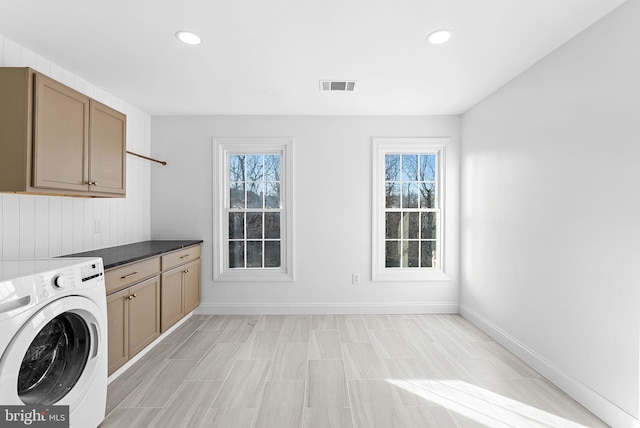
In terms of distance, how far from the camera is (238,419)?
2012 millimetres

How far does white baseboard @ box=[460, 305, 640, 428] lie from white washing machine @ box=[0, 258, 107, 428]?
3088 millimetres

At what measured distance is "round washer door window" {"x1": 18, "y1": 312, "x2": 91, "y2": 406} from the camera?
1.53 metres

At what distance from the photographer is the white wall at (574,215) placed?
1898 mm

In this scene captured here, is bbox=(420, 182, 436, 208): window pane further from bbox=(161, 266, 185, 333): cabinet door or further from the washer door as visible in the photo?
the washer door

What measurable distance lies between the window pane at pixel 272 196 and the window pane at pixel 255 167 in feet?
0.57

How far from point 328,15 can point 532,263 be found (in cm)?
253

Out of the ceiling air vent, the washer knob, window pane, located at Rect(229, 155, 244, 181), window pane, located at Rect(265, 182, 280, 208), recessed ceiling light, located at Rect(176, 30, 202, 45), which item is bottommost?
the washer knob

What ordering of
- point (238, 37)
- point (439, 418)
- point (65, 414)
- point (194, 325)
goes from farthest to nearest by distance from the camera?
point (194, 325) → point (238, 37) → point (439, 418) → point (65, 414)

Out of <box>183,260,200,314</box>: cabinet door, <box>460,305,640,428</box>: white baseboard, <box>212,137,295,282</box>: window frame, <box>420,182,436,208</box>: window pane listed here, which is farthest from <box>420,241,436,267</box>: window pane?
<box>183,260,200,314</box>: cabinet door

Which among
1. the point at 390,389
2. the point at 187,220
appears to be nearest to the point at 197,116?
the point at 187,220

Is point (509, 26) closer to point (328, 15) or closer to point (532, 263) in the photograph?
point (328, 15)

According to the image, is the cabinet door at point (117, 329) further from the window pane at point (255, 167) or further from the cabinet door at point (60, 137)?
the window pane at point (255, 167)

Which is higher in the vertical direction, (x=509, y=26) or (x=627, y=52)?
(x=509, y=26)

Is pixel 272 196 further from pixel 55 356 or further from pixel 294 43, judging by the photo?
pixel 55 356
